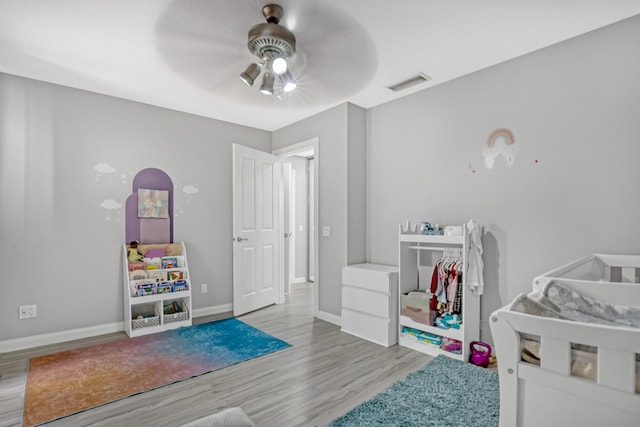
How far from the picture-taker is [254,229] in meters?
4.30

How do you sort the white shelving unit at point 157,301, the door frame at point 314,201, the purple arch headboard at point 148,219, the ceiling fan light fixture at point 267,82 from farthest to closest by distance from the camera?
1. the door frame at point 314,201
2. the purple arch headboard at point 148,219
3. the white shelving unit at point 157,301
4. the ceiling fan light fixture at point 267,82

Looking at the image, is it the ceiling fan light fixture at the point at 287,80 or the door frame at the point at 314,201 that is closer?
the ceiling fan light fixture at the point at 287,80

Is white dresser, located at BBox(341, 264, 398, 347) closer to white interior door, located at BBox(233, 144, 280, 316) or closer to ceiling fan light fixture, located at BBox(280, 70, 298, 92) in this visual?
white interior door, located at BBox(233, 144, 280, 316)

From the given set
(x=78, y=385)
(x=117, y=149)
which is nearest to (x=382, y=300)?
(x=78, y=385)

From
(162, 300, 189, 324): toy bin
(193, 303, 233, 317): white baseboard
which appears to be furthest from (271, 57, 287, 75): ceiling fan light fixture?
(193, 303, 233, 317): white baseboard

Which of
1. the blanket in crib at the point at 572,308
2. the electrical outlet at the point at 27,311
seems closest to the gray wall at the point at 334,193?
the blanket in crib at the point at 572,308

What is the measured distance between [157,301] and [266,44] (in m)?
2.82

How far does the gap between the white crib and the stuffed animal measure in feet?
11.4

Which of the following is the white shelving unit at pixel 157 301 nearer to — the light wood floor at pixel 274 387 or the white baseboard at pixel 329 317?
the light wood floor at pixel 274 387

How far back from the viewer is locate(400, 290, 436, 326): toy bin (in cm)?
294

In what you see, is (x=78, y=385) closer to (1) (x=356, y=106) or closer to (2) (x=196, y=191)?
(2) (x=196, y=191)

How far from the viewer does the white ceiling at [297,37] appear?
2078 millimetres

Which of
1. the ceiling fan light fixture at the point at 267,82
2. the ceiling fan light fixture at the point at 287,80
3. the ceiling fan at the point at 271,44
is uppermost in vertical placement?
the ceiling fan at the point at 271,44

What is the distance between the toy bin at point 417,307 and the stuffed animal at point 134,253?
2.78m
